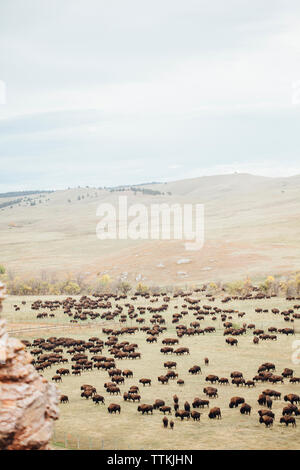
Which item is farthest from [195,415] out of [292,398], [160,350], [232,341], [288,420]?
[232,341]

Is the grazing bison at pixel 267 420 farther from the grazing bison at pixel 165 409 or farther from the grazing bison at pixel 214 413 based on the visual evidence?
the grazing bison at pixel 165 409

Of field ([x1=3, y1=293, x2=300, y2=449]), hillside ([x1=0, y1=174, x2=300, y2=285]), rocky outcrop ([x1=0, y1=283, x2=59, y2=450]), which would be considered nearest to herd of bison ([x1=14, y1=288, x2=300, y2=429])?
field ([x1=3, y1=293, x2=300, y2=449])

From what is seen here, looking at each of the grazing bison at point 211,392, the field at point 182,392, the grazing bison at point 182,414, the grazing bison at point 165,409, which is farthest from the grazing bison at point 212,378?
the grazing bison at point 182,414

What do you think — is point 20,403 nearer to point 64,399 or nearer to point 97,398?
point 97,398

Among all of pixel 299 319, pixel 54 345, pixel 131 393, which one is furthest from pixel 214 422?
pixel 299 319
